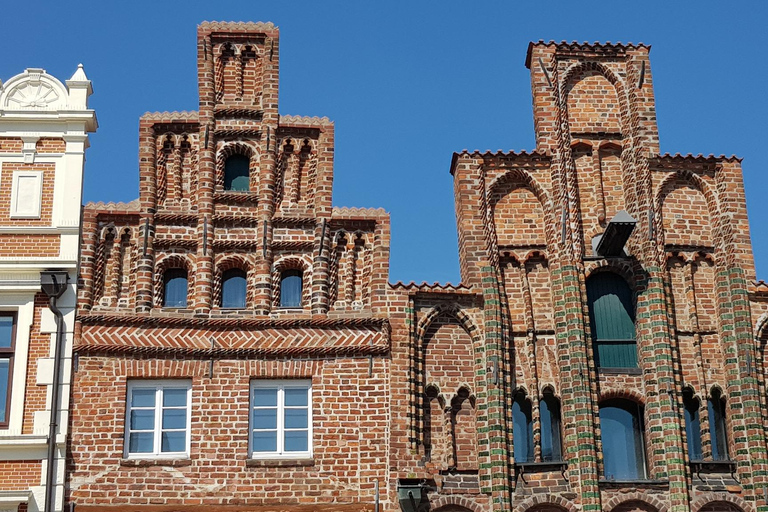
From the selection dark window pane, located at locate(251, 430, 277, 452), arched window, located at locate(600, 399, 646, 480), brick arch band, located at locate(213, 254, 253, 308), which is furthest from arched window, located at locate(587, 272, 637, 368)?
brick arch band, located at locate(213, 254, 253, 308)

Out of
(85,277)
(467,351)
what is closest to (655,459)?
(467,351)

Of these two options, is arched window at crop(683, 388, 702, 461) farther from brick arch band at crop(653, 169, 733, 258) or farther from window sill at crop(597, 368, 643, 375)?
brick arch band at crop(653, 169, 733, 258)

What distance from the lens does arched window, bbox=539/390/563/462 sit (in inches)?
759

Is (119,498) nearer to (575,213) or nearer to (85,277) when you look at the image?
(85,277)

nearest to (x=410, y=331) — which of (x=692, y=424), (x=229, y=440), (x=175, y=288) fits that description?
(x=229, y=440)

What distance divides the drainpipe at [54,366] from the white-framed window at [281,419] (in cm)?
318

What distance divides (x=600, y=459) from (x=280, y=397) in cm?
548

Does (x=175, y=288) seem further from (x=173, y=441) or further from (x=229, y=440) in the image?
(x=229, y=440)

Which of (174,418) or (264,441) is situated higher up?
(174,418)

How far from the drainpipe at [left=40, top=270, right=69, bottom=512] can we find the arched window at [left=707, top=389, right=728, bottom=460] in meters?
11.0

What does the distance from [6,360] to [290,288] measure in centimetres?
493

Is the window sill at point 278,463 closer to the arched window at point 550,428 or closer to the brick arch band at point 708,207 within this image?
the arched window at point 550,428

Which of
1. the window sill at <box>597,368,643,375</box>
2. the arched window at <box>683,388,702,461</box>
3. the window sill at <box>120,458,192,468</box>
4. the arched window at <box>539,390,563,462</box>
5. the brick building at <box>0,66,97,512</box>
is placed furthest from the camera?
the window sill at <box>597,368,643,375</box>

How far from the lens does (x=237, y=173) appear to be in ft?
69.1
